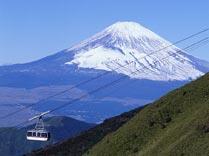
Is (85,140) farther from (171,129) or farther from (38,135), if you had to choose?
(171,129)

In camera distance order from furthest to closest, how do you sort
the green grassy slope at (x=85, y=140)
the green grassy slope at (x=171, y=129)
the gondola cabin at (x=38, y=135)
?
the green grassy slope at (x=85, y=140), the gondola cabin at (x=38, y=135), the green grassy slope at (x=171, y=129)

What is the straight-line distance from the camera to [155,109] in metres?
65.8

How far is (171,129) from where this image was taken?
5506cm

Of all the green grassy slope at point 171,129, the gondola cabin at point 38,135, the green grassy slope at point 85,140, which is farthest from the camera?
the green grassy slope at point 85,140

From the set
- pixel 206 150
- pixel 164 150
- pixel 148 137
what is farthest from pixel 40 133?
pixel 206 150

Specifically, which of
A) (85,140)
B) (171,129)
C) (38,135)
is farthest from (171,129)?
(85,140)

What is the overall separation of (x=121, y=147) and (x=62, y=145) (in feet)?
160

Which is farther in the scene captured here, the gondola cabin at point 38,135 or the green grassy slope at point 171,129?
the gondola cabin at point 38,135

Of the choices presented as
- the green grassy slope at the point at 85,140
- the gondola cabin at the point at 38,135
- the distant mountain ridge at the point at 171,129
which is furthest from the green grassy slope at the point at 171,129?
the green grassy slope at the point at 85,140

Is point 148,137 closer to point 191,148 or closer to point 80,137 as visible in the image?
point 191,148

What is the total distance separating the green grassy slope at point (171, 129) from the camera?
4819 cm

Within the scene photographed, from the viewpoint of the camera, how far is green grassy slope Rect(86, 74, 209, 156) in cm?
4819

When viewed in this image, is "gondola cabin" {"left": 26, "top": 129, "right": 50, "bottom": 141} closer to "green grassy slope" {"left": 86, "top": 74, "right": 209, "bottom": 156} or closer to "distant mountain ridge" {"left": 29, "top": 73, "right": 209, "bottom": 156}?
"distant mountain ridge" {"left": 29, "top": 73, "right": 209, "bottom": 156}

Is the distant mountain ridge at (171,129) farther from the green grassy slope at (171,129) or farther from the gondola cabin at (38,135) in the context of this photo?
the gondola cabin at (38,135)
